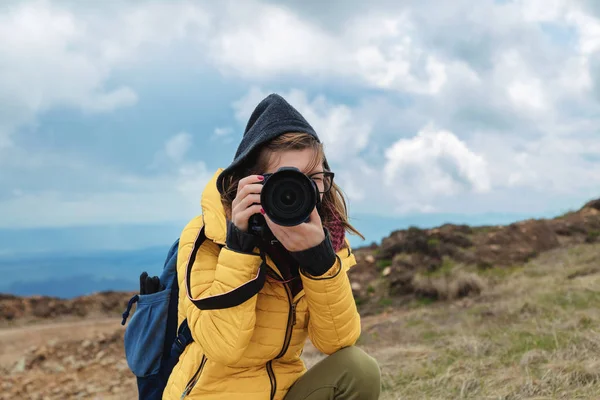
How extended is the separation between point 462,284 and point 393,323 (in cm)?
178

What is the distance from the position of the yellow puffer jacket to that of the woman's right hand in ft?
0.35

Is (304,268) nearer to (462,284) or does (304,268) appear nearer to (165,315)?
(165,315)

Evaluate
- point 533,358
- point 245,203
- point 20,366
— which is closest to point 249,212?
point 245,203

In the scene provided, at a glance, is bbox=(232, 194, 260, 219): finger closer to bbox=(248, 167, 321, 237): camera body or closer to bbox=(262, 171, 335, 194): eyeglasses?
bbox=(248, 167, 321, 237): camera body

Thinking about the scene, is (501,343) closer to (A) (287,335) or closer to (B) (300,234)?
(A) (287,335)

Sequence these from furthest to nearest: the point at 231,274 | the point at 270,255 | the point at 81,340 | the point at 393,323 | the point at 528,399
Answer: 1. the point at 81,340
2. the point at 393,323
3. the point at 528,399
4. the point at 270,255
5. the point at 231,274

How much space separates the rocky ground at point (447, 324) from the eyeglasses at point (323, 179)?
173cm

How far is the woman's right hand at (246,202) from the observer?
5.76ft

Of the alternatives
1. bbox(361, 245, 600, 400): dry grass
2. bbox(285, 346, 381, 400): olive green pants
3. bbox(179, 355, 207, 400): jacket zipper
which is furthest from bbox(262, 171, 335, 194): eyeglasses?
bbox(361, 245, 600, 400): dry grass

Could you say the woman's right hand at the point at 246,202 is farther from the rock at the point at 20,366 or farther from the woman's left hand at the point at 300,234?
the rock at the point at 20,366

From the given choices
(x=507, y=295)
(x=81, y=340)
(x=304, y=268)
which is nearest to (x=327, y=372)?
(x=304, y=268)

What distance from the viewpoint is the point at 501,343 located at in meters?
4.14

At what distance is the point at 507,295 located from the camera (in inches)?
276

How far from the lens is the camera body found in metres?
1.70
